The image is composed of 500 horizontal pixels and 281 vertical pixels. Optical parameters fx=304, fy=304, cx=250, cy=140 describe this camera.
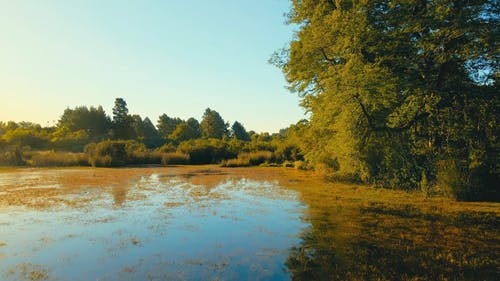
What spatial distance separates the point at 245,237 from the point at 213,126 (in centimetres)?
Result: 6262

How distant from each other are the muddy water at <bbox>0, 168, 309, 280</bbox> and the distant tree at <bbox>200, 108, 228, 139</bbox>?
5423 cm

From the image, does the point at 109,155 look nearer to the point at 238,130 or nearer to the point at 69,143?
the point at 69,143

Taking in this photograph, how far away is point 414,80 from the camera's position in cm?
930

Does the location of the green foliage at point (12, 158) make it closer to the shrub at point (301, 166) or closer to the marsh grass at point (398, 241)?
the shrub at point (301, 166)

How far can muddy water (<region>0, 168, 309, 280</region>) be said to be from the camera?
15.2ft

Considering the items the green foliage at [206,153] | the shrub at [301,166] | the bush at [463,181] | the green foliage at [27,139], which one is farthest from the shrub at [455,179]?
the green foliage at [27,139]

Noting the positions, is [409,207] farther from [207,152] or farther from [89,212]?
[207,152]

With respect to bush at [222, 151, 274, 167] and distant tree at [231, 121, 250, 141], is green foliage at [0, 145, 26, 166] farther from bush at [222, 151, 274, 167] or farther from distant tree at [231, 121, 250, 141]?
distant tree at [231, 121, 250, 141]

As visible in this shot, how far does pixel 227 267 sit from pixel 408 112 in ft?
26.0

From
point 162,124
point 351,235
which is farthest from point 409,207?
point 162,124

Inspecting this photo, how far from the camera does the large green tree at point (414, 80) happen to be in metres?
8.68

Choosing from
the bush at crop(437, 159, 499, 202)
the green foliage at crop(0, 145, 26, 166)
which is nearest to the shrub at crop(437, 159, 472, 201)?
the bush at crop(437, 159, 499, 202)

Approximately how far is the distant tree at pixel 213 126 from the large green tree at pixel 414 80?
180 ft

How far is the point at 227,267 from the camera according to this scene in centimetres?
476
